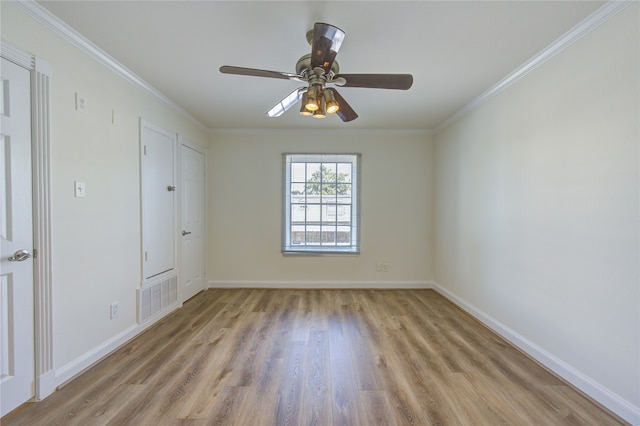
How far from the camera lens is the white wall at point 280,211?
4215 millimetres

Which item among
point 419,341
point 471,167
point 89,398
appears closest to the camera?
point 89,398

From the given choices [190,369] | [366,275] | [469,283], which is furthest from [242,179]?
[469,283]

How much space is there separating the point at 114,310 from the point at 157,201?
Answer: 119cm

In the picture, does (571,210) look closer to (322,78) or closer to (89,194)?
(322,78)

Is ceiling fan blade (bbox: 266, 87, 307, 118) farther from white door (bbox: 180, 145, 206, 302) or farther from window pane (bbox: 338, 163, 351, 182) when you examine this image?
window pane (bbox: 338, 163, 351, 182)

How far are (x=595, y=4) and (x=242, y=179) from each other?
3998 millimetres

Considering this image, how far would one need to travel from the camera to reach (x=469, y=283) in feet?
10.6

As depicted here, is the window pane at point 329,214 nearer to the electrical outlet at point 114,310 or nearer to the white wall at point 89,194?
the white wall at point 89,194

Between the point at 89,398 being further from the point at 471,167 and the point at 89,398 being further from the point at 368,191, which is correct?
the point at 471,167

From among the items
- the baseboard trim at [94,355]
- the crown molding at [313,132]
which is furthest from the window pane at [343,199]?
the baseboard trim at [94,355]

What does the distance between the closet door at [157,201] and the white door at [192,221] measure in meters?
0.25

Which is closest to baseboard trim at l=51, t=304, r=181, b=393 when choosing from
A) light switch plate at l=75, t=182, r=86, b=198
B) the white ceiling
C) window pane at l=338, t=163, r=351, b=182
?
light switch plate at l=75, t=182, r=86, b=198

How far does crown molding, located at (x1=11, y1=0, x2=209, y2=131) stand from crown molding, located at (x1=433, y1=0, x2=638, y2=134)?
11.6 feet

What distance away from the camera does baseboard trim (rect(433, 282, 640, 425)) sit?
1574 millimetres
